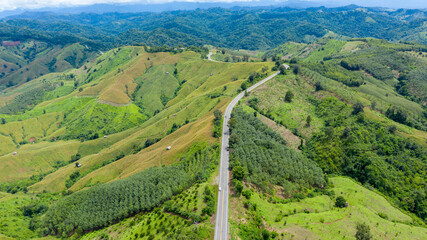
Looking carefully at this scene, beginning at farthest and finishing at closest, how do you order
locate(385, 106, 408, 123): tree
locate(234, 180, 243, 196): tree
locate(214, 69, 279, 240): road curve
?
locate(385, 106, 408, 123): tree < locate(234, 180, 243, 196): tree < locate(214, 69, 279, 240): road curve

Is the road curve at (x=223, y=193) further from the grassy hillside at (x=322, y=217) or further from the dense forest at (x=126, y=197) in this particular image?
the dense forest at (x=126, y=197)

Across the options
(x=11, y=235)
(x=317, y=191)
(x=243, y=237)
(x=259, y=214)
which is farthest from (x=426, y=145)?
(x=11, y=235)

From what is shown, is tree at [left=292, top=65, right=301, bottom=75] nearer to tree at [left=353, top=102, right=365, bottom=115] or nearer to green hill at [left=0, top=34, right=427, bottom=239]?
green hill at [left=0, top=34, right=427, bottom=239]

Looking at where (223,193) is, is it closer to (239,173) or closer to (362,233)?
(239,173)

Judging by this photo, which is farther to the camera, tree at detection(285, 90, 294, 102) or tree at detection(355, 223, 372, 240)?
tree at detection(285, 90, 294, 102)

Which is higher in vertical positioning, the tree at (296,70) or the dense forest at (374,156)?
the tree at (296,70)

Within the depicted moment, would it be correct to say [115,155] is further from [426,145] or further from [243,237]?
[426,145]

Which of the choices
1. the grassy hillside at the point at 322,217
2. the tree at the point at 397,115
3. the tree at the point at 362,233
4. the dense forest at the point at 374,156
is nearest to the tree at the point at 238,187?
the grassy hillside at the point at 322,217

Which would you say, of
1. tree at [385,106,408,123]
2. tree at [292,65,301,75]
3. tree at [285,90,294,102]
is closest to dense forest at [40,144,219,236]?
tree at [285,90,294,102]

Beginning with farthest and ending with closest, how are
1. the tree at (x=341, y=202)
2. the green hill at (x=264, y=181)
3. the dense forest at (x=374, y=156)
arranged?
the dense forest at (x=374, y=156) → the tree at (x=341, y=202) → the green hill at (x=264, y=181)
